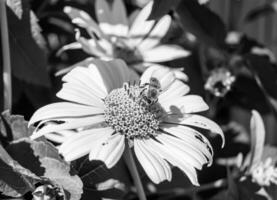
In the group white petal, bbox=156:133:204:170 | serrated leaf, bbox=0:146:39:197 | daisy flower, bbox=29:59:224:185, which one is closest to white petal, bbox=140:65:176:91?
daisy flower, bbox=29:59:224:185

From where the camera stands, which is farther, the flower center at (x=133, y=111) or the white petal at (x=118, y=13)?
the white petal at (x=118, y=13)

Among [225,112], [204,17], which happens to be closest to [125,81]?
[204,17]

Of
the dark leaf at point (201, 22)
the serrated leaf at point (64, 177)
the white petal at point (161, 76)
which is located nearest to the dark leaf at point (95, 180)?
the serrated leaf at point (64, 177)

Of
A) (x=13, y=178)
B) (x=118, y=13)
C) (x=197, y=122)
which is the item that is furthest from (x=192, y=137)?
(x=118, y=13)

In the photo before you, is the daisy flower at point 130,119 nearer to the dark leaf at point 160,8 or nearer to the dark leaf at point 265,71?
the dark leaf at point 160,8

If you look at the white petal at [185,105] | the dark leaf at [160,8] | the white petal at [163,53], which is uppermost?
the dark leaf at [160,8]

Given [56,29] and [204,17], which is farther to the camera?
[56,29]

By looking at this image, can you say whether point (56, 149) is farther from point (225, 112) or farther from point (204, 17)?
point (225, 112)
